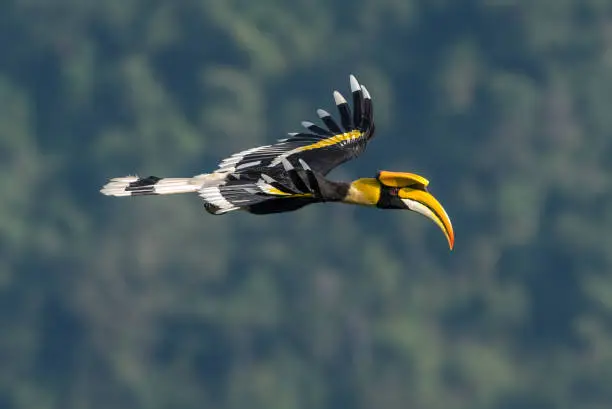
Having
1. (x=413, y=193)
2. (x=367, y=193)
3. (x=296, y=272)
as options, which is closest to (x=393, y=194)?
(x=413, y=193)

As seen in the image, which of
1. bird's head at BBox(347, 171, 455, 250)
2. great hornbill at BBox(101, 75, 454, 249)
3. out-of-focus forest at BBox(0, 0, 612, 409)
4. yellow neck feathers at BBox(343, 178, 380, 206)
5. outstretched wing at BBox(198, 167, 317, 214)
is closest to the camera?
outstretched wing at BBox(198, 167, 317, 214)

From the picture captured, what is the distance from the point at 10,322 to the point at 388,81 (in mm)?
37644

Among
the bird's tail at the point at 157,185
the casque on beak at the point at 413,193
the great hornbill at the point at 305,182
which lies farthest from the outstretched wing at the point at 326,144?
the casque on beak at the point at 413,193

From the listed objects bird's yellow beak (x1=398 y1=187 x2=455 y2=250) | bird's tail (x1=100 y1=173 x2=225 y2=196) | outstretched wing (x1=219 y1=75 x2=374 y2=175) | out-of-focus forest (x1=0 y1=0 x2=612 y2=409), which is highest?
out-of-focus forest (x1=0 y1=0 x2=612 y2=409)

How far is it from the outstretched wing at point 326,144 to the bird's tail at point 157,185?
1200 mm

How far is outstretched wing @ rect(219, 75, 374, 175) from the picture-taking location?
4553 centimetres

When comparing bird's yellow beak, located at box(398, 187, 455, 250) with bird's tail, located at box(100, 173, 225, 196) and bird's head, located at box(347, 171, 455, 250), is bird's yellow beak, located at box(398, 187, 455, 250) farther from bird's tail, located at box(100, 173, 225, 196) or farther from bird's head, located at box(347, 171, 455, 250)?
bird's tail, located at box(100, 173, 225, 196)

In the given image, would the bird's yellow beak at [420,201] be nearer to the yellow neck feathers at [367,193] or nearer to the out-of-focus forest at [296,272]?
the yellow neck feathers at [367,193]

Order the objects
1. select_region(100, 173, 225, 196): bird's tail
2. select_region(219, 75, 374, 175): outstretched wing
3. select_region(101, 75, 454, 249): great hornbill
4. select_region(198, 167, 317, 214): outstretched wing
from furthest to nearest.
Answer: select_region(219, 75, 374, 175): outstretched wing → select_region(100, 173, 225, 196): bird's tail → select_region(101, 75, 454, 249): great hornbill → select_region(198, 167, 317, 214): outstretched wing

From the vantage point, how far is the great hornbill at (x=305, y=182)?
41.5 meters

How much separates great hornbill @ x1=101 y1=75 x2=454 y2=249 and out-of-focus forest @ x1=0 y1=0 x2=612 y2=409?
116 metres

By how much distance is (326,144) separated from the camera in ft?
154

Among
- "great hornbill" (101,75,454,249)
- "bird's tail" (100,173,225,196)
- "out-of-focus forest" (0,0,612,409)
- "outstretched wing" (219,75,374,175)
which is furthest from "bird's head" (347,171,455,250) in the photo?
"out-of-focus forest" (0,0,612,409)

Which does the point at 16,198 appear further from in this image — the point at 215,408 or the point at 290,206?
the point at 290,206
